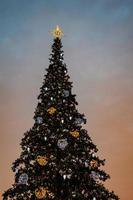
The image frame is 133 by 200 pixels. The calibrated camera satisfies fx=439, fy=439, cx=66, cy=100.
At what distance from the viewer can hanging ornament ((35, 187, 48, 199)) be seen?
807 inches

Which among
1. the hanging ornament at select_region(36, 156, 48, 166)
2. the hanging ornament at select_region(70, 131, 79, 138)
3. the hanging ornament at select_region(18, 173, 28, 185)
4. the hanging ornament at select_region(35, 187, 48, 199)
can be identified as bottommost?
the hanging ornament at select_region(35, 187, 48, 199)

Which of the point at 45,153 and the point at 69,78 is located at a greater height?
the point at 69,78

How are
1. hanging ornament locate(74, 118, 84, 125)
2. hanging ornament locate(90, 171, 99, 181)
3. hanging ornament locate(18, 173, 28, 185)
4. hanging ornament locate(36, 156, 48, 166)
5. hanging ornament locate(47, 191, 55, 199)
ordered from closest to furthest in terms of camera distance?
hanging ornament locate(47, 191, 55, 199) → hanging ornament locate(18, 173, 28, 185) → hanging ornament locate(36, 156, 48, 166) → hanging ornament locate(90, 171, 99, 181) → hanging ornament locate(74, 118, 84, 125)

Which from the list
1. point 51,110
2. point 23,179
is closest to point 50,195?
point 23,179

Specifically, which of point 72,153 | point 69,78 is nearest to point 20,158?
point 72,153

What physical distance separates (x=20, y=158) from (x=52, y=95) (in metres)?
4.04

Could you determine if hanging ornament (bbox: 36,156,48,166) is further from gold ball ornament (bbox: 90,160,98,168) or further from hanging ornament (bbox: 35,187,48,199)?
gold ball ornament (bbox: 90,160,98,168)

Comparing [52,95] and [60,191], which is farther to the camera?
[52,95]

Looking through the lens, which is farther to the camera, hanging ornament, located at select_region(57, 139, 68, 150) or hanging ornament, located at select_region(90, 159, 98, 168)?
hanging ornament, located at select_region(90, 159, 98, 168)

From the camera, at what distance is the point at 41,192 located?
20656mm

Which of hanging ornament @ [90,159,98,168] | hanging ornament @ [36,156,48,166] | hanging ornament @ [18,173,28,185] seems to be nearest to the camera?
hanging ornament @ [18,173,28,185]

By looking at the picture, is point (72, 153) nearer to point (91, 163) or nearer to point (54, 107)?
point (91, 163)

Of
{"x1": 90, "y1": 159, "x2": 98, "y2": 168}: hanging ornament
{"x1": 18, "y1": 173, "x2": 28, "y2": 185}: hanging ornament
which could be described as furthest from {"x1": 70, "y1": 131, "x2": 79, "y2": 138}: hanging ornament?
{"x1": 18, "y1": 173, "x2": 28, "y2": 185}: hanging ornament

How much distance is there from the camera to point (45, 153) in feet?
71.9
